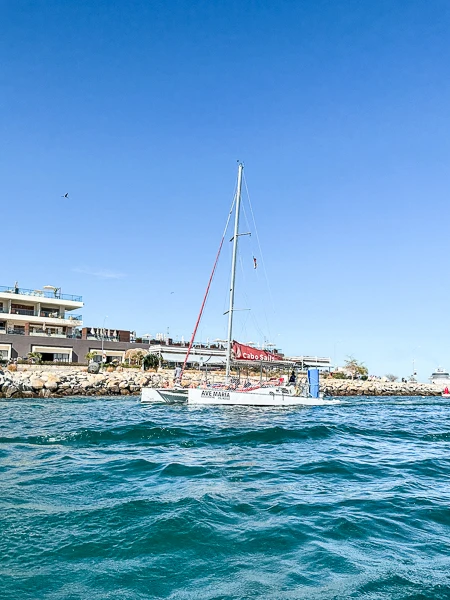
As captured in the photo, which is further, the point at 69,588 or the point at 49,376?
the point at 49,376

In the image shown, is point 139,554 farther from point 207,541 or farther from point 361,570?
point 361,570

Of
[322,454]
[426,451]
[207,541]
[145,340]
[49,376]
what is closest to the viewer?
[207,541]

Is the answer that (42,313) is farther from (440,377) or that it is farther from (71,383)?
(440,377)

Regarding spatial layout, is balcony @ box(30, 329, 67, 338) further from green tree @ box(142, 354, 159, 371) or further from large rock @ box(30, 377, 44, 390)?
large rock @ box(30, 377, 44, 390)

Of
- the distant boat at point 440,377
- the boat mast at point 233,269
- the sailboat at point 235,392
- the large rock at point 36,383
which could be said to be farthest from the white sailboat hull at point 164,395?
the distant boat at point 440,377

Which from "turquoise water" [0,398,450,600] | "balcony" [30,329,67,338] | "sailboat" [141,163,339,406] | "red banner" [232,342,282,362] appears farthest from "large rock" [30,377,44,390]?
"balcony" [30,329,67,338]

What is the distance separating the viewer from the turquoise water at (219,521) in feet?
18.7

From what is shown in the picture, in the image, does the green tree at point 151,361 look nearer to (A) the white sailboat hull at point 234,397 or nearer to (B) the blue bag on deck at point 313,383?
(B) the blue bag on deck at point 313,383

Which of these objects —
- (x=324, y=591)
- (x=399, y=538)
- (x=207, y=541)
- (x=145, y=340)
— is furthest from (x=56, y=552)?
(x=145, y=340)

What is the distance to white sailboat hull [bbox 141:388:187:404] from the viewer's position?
3524cm

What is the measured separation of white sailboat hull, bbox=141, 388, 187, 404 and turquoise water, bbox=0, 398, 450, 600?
737 inches

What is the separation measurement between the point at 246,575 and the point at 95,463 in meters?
7.58

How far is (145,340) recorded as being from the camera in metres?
84.4

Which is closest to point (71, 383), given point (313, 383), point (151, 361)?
point (151, 361)
